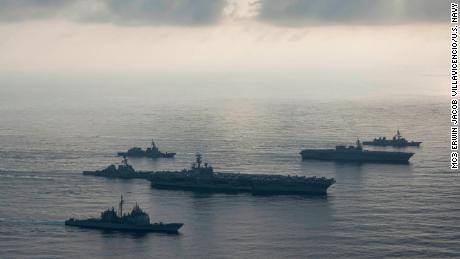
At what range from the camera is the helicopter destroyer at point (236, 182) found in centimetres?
13588

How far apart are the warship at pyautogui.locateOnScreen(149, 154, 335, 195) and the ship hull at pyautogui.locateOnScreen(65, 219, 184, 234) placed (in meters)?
29.8

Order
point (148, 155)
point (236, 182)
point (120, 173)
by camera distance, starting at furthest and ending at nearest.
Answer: point (148, 155), point (120, 173), point (236, 182)

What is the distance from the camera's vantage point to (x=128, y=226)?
111 m

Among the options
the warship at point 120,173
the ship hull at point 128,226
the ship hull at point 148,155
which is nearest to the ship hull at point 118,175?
the warship at point 120,173

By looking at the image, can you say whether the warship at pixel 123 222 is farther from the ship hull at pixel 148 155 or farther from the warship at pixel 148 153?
the warship at pixel 148 153

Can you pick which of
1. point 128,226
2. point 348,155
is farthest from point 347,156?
point 128,226

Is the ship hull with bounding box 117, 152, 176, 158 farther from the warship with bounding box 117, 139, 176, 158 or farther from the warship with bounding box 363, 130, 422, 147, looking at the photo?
the warship with bounding box 363, 130, 422, 147

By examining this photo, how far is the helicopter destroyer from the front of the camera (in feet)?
446

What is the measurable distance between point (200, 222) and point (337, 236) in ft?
62.6

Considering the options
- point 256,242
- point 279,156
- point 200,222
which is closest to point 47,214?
point 200,222

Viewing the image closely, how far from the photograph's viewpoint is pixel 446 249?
99.3m

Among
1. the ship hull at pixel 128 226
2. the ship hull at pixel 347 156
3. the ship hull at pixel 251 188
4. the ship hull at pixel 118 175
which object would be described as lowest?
the ship hull at pixel 128 226

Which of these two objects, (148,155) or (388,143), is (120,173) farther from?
(388,143)

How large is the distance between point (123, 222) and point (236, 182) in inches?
1238
